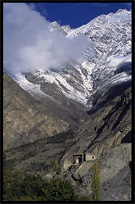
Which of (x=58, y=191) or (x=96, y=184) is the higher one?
(x=96, y=184)

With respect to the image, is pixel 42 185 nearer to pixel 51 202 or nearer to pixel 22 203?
pixel 51 202

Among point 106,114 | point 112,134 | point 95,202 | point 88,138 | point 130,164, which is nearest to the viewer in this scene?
point 95,202

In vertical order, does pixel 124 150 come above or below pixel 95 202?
above

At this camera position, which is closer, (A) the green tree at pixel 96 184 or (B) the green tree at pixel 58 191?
(A) the green tree at pixel 96 184

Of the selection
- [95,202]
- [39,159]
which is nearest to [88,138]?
[39,159]

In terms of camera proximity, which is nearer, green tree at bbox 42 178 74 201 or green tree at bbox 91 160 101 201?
green tree at bbox 91 160 101 201

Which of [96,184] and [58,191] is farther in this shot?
[58,191]

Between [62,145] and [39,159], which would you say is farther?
[62,145]

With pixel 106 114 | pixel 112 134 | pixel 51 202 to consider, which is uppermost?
pixel 106 114
